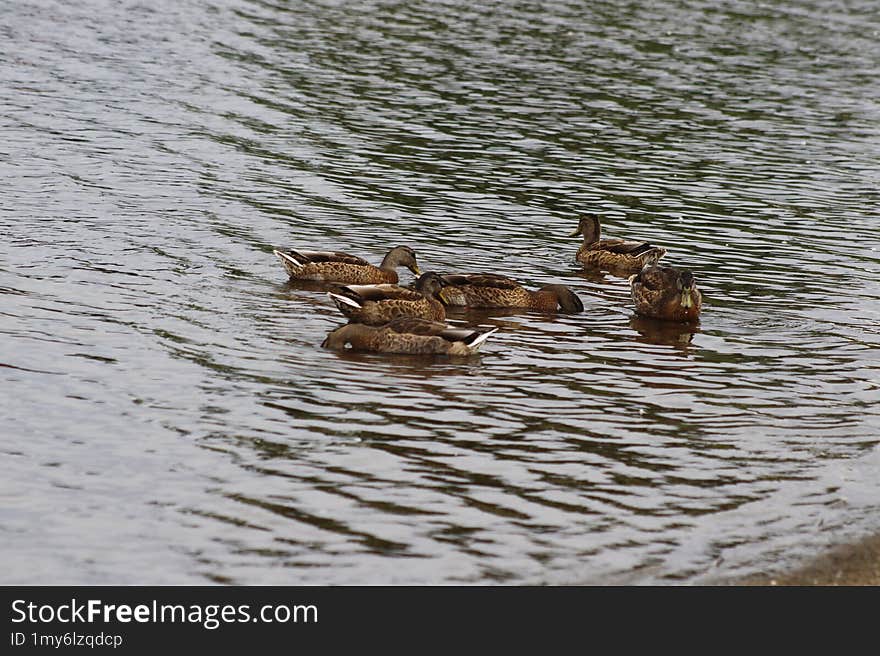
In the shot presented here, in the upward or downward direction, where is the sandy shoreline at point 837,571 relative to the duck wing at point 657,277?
upward

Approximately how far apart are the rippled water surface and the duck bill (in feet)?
1.41

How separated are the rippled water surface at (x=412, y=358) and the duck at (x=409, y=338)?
0.19 meters

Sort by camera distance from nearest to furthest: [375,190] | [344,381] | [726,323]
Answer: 1. [344,381]
2. [726,323]
3. [375,190]

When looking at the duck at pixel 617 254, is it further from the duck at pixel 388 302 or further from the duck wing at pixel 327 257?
the duck at pixel 388 302

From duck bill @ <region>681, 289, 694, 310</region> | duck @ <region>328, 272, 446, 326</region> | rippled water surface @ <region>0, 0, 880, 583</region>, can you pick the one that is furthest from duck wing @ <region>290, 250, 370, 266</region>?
duck bill @ <region>681, 289, 694, 310</region>

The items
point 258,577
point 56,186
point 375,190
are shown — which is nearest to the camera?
point 258,577

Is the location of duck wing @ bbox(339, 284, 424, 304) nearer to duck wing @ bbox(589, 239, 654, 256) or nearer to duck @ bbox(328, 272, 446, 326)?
duck @ bbox(328, 272, 446, 326)

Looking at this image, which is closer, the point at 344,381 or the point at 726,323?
the point at 344,381

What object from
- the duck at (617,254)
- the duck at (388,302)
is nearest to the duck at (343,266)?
the duck at (388,302)

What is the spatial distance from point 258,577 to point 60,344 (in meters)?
6.20

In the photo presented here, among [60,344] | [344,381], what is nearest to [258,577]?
[344,381]

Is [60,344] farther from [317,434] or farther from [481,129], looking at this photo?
[481,129]

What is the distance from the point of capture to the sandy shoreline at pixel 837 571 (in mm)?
10250
